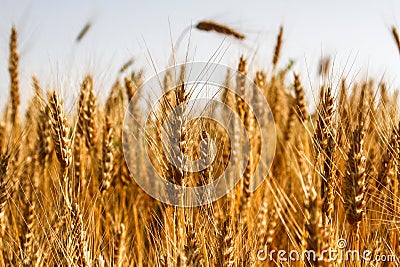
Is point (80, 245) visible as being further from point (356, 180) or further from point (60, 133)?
point (356, 180)

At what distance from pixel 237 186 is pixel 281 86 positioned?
5.29 feet

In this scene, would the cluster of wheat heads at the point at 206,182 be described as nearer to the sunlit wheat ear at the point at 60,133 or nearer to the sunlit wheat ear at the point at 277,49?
the sunlit wheat ear at the point at 60,133

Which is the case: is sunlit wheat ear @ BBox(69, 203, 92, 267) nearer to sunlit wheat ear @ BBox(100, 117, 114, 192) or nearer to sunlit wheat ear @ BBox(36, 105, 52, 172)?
sunlit wheat ear @ BBox(100, 117, 114, 192)

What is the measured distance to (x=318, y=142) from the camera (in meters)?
1.79

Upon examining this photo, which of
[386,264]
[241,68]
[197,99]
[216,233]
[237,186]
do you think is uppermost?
[241,68]

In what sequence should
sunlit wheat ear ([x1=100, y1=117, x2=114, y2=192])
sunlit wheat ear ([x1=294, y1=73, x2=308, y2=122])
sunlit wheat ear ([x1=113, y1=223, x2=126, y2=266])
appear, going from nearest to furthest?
sunlit wheat ear ([x1=113, y1=223, x2=126, y2=266]) → sunlit wheat ear ([x1=100, y1=117, x2=114, y2=192]) → sunlit wheat ear ([x1=294, y1=73, x2=308, y2=122])

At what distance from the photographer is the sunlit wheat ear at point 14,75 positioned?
11.9 ft

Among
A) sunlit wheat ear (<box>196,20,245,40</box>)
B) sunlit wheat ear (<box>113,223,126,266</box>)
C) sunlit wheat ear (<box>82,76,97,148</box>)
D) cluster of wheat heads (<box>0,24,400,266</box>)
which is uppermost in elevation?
sunlit wheat ear (<box>196,20,245,40</box>)

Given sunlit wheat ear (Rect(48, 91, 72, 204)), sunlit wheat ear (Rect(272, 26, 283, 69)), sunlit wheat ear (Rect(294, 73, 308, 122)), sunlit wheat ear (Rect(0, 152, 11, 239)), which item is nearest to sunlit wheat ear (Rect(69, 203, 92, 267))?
sunlit wheat ear (Rect(48, 91, 72, 204))

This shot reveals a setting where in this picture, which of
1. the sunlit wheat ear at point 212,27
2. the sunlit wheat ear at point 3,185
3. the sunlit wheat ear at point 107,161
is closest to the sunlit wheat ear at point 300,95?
the sunlit wheat ear at point 212,27

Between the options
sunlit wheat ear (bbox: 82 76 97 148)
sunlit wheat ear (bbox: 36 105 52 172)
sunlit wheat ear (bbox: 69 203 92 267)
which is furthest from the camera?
sunlit wheat ear (bbox: 36 105 52 172)

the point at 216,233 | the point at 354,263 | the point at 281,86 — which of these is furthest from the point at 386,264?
the point at 281,86

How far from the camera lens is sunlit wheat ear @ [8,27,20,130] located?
3.63 meters

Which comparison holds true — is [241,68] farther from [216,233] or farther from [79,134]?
[216,233]
